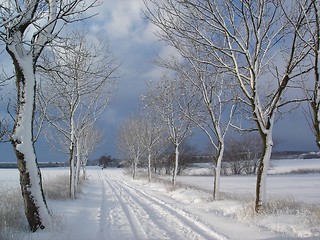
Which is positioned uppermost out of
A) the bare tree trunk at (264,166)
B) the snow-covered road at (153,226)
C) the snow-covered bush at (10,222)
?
the bare tree trunk at (264,166)

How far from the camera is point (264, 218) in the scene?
10195 millimetres

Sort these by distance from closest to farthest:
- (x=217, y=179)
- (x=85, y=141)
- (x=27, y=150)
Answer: (x=27, y=150) < (x=217, y=179) < (x=85, y=141)

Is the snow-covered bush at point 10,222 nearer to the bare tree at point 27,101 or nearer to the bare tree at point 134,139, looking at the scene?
the bare tree at point 27,101

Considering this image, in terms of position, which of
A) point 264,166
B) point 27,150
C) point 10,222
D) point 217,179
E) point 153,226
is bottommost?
point 153,226

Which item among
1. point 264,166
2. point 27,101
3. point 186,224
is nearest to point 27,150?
point 27,101

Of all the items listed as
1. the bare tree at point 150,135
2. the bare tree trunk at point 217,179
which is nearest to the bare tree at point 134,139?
the bare tree at point 150,135

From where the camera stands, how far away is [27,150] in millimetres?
7770

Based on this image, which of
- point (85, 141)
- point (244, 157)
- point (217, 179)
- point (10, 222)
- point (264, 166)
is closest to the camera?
point (10, 222)

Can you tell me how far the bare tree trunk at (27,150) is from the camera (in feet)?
25.3

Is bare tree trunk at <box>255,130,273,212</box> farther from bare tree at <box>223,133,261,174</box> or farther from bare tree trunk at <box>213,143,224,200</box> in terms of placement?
bare tree at <box>223,133,261,174</box>

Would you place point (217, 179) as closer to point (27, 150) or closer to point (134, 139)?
point (27, 150)

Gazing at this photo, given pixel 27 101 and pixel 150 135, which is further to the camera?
pixel 150 135

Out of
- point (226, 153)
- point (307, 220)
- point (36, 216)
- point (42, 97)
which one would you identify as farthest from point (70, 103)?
point (226, 153)

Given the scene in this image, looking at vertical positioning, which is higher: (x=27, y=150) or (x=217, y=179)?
(x=27, y=150)
